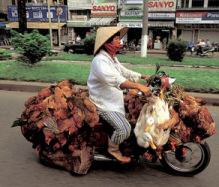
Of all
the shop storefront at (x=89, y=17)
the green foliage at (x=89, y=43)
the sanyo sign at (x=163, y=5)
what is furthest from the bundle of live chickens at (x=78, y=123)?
the shop storefront at (x=89, y=17)

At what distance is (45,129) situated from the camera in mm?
2885

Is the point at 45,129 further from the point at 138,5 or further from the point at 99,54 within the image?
the point at 138,5

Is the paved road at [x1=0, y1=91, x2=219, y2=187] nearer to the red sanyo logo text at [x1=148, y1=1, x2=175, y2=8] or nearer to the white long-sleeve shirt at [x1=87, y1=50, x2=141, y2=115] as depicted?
the white long-sleeve shirt at [x1=87, y1=50, x2=141, y2=115]

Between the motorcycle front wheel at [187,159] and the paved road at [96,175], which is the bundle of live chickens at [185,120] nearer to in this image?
the motorcycle front wheel at [187,159]

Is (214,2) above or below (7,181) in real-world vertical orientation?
above

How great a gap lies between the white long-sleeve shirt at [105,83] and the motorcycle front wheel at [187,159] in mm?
772

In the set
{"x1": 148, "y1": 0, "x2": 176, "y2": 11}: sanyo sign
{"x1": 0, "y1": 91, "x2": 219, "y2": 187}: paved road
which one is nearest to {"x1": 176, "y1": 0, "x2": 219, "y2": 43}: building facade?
{"x1": 148, "y1": 0, "x2": 176, "y2": 11}: sanyo sign

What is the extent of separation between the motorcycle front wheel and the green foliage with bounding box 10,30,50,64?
6828 millimetres

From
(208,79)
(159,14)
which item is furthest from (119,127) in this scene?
(159,14)

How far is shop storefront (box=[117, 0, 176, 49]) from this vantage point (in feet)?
91.5

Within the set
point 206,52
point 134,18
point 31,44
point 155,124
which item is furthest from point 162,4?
point 155,124

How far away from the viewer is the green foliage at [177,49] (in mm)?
12936

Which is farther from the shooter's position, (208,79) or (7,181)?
(208,79)

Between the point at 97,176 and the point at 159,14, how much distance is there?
27463 mm
